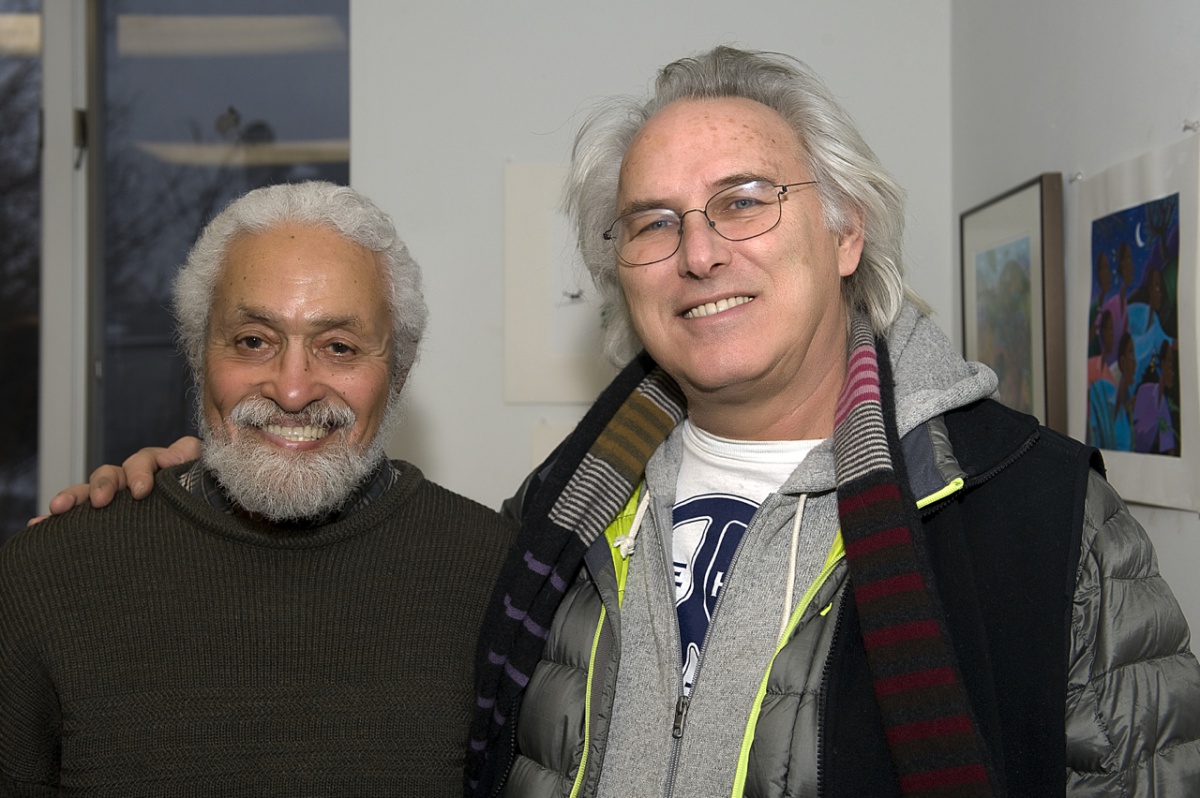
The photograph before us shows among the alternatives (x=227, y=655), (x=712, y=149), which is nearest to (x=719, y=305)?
(x=712, y=149)

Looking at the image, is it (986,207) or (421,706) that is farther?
(986,207)

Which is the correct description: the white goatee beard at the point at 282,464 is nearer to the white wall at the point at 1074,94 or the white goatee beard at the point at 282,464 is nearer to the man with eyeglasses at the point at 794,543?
the man with eyeglasses at the point at 794,543

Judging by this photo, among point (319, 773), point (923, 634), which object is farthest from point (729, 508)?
point (319, 773)

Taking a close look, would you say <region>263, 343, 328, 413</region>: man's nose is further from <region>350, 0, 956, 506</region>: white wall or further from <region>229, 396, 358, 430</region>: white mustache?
<region>350, 0, 956, 506</region>: white wall

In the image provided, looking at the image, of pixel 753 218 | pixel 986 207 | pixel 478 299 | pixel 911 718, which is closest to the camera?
pixel 911 718

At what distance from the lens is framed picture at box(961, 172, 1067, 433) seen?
210cm

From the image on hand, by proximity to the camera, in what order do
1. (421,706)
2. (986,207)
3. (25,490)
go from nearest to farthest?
(421,706) < (986,207) < (25,490)

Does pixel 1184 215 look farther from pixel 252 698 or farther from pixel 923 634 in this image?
pixel 252 698

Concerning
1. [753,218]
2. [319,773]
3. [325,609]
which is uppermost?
[753,218]

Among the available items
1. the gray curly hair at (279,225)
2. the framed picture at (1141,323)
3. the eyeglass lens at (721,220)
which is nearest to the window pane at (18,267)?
the gray curly hair at (279,225)

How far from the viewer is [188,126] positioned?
4.15m

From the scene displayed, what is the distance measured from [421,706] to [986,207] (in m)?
1.77

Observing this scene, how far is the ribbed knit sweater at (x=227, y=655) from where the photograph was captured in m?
1.56

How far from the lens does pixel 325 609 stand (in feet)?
5.54
